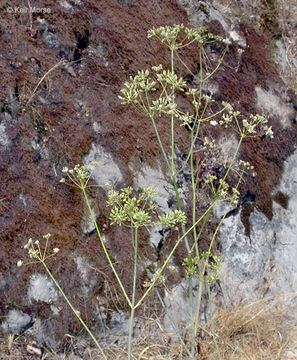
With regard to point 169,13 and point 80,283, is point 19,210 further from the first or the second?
point 169,13

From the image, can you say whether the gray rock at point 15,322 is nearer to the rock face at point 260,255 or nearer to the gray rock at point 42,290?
the gray rock at point 42,290

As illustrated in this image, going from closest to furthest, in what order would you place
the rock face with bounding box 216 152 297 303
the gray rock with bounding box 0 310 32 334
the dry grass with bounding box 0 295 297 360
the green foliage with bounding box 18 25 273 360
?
the green foliage with bounding box 18 25 273 360, the gray rock with bounding box 0 310 32 334, the dry grass with bounding box 0 295 297 360, the rock face with bounding box 216 152 297 303

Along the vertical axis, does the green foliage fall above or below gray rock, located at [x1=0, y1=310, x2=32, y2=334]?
above

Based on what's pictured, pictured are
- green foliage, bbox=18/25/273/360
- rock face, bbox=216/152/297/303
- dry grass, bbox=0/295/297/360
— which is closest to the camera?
green foliage, bbox=18/25/273/360

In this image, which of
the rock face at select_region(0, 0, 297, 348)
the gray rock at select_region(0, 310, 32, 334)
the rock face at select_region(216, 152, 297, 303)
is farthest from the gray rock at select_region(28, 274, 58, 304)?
the rock face at select_region(216, 152, 297, 303)

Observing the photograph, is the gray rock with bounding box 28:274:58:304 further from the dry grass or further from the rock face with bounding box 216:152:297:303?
the rock face with bounding box 216:152:297:303

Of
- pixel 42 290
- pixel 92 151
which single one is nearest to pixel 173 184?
pixel 92 151

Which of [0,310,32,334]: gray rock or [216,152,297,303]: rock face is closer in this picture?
[0,310,32,334]: gray rock
